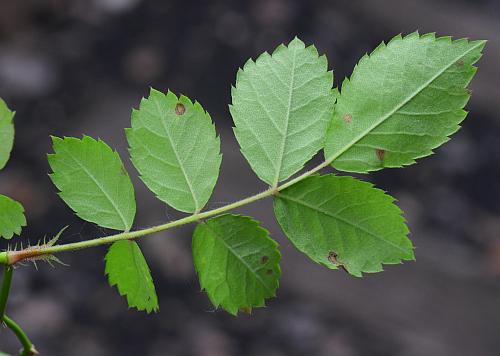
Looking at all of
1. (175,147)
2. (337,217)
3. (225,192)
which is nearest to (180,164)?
(175,147)

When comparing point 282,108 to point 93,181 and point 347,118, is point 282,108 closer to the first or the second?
point 347,118

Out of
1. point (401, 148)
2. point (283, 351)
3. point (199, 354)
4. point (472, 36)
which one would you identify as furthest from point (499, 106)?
point (401, 148)

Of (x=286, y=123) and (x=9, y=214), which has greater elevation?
(x=286, y=123)

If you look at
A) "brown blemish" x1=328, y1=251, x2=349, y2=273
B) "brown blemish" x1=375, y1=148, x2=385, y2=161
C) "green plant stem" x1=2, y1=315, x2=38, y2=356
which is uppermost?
"brown blemish" x1=375, y1=148, x2=385, y2=161

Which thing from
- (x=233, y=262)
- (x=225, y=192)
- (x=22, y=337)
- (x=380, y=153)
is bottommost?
(x=225, y=192)

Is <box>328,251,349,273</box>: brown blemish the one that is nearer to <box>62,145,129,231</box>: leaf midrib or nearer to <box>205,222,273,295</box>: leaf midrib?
<box>205,222,273,295</box>: leaf midrib

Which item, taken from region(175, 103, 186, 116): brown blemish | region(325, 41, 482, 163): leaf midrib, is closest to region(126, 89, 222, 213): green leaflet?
region(175, 103, 186, 116): brown blemish
